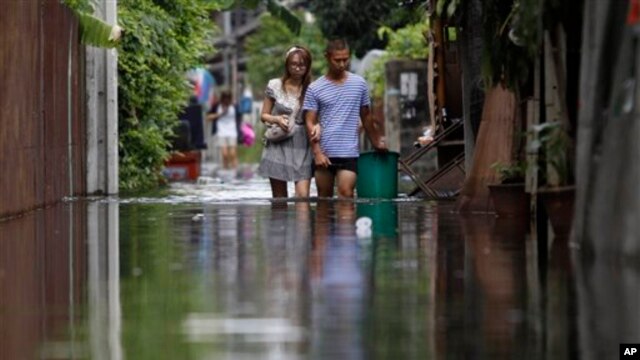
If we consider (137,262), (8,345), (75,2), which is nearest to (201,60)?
(75,2)

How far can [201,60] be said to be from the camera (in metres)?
29.7

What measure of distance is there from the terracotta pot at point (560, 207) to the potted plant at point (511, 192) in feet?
6.56

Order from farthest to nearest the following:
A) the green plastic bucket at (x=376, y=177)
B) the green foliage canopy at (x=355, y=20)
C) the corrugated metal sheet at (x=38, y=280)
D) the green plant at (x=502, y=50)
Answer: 1. the green foliage canopy at (x=355, y=20)
2. the green plastic bucket at (x=376, y=177)
3. the green plant at (x=502, y=50)
4. the corrugated metal sheet at (x=38, y=280)

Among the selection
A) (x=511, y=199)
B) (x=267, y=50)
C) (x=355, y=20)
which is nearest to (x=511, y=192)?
(x=511, y=199)

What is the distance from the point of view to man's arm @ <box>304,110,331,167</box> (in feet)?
62.1

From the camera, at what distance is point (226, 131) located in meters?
43.7

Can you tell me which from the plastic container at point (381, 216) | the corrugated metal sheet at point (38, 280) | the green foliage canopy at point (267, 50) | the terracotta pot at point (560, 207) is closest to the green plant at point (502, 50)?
the terracotta pot at point (560, 207)

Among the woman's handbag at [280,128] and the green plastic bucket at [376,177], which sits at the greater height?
the woman's handbag at [280,128]

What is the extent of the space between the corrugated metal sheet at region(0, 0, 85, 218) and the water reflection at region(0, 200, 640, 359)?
4.76 ft

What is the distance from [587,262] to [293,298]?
223cm

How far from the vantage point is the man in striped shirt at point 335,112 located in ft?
62.3

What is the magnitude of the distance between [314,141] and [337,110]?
1.32 feet

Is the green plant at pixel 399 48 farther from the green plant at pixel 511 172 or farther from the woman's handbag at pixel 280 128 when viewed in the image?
the green plant at pixel 511 172

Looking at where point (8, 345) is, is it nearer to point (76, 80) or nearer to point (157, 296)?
point (157, 296)
